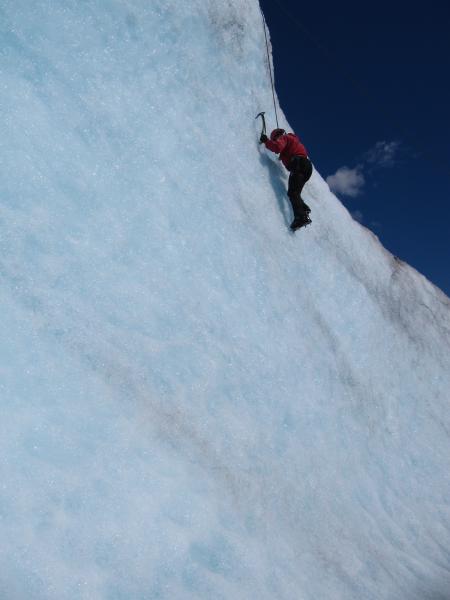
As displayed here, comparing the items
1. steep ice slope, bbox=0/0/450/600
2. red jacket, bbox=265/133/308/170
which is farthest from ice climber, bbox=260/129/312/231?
steep ice slope, bbox=0/0/450/600

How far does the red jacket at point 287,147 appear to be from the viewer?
5.04 meters

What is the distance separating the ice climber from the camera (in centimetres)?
502

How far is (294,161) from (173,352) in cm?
267

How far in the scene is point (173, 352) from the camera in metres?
3.61

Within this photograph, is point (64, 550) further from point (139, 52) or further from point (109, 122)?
point (139, 52)

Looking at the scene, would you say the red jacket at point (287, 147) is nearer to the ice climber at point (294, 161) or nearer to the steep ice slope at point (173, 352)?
the ice climber at point (294, 161)

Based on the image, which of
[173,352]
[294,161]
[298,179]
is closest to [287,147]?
[294,161]

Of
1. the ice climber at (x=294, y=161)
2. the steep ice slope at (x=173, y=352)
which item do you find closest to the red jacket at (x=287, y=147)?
the ice climber at (x=294, y=161)

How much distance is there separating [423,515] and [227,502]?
3340 mm

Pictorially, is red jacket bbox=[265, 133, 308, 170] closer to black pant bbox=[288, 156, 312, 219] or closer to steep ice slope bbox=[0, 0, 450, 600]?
black pant bbox=[288, 156, 312, 219]

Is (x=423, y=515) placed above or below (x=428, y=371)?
below

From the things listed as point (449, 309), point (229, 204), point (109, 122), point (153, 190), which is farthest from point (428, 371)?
point (109, 122)

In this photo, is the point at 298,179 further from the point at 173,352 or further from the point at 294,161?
the point at 173,352

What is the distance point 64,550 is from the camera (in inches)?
96.5
